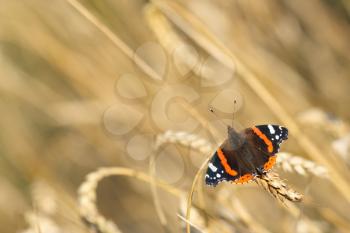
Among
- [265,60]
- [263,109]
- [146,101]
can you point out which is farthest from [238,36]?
[146,101]

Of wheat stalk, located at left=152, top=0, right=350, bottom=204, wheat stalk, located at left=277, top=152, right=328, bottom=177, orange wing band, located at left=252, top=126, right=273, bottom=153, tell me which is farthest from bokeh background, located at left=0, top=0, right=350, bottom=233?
wheat stalk, located at left=277, top=152, right=328, bottom=177

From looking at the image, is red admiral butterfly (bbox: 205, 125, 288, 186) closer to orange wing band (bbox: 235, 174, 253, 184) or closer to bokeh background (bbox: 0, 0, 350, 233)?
orange wing band (bbox: 235, 174, 253, 184)

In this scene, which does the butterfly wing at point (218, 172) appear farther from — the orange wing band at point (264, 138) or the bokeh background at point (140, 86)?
the bokeh background at point (140, 86)

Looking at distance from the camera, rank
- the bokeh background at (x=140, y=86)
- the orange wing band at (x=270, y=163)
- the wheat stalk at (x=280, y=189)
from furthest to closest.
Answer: the bokeh background at (x=140, y=86)
the orange wing band at (x=270, y=163)
the wheat stalk at (x=280, y=189)

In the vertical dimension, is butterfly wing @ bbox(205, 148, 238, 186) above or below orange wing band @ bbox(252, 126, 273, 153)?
below

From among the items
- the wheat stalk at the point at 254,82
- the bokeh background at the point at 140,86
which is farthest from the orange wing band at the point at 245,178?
the bokeh background at the point at 140,86

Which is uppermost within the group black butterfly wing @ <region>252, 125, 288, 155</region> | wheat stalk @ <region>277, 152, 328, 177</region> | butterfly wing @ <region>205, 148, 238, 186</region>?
black butterfly wing @ <region>252, 125, 288, 155</region>

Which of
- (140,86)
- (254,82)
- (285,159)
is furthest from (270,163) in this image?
(140,86)

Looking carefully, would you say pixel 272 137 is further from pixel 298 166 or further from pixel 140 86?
pixel 140 86
